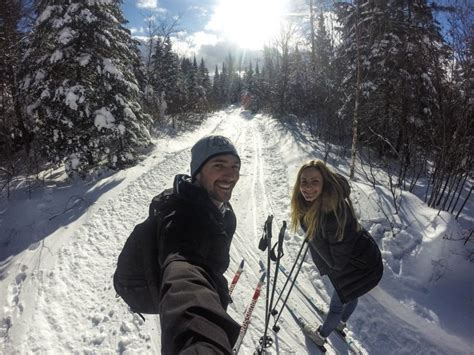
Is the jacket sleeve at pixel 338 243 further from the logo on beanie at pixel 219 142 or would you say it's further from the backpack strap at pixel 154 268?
the backpack strap at pixel 154 268

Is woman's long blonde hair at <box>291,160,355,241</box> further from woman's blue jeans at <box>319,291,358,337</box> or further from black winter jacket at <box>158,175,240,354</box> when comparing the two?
black winter jacket at <box>158,175,240,354</box>

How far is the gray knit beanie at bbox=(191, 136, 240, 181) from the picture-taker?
208 centimetres

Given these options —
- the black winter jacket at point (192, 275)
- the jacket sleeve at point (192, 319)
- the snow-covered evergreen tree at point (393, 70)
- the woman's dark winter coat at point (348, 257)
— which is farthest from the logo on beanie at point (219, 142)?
the snow-covered evergreen tree at point (393, 70)

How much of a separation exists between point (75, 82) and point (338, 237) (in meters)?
10.2

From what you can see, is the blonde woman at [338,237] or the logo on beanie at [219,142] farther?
the blonde woman at [338,237]

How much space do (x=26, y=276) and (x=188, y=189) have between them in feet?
15.1

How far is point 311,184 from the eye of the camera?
293 centimetres

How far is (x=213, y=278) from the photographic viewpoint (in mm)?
1396

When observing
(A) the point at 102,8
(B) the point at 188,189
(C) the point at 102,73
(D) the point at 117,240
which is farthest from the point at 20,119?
(B) the point at 188,189

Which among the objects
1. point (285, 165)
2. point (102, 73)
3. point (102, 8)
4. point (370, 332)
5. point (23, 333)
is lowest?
point (23, 333)

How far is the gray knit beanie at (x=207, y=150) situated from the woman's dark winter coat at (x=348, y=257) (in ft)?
4.40

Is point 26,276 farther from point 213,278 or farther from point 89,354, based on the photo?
point 213,278

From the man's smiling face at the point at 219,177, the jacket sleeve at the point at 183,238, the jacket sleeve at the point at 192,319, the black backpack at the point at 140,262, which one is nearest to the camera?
the jacket sleeve at the point at 192,319

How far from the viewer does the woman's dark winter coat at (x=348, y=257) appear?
2691 millimetres
